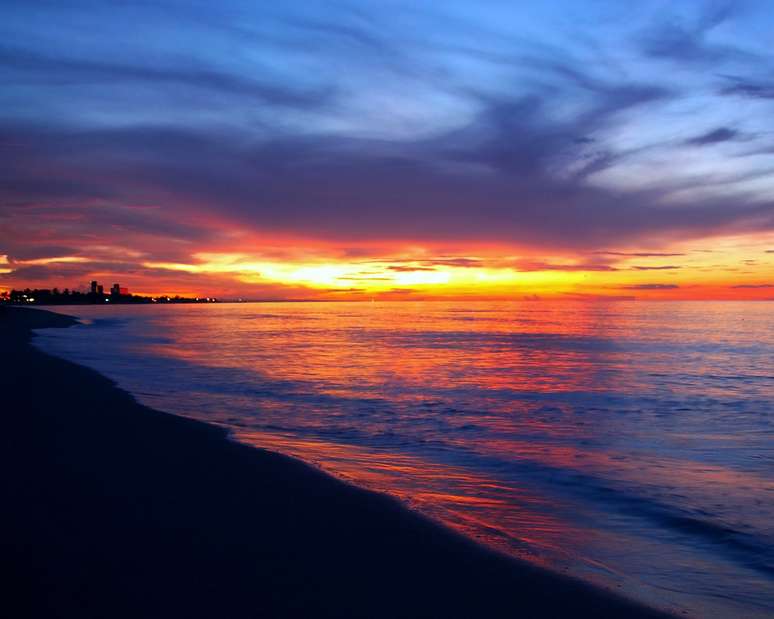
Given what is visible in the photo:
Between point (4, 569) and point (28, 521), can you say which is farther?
point (28, 521)

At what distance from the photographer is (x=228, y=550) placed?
19.3ft

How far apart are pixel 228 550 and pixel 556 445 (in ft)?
28.6

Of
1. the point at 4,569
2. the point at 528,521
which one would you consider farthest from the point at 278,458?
the point at 4,569

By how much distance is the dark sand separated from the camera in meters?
4.93

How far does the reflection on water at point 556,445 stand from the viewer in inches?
272

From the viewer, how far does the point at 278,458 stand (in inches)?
395

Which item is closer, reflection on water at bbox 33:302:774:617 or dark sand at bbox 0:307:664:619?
dark sand at bbox 0:307:664:619

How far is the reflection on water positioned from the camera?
6.91 metres

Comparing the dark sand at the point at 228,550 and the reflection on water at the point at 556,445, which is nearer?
the dark sand at the point at 228,550

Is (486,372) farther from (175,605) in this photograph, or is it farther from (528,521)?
(175,605)

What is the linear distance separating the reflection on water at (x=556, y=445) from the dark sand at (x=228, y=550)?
833 mm

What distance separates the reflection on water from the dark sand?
0.83 metres

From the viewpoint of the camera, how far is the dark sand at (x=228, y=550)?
4926mm

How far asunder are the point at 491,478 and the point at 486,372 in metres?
18.1
